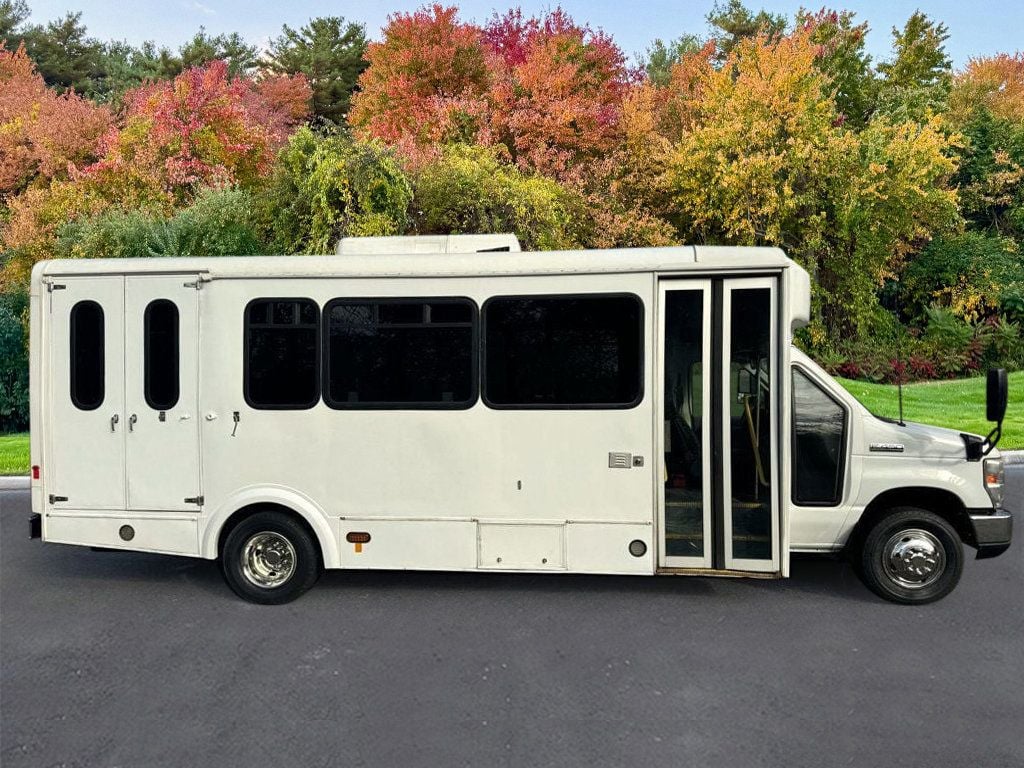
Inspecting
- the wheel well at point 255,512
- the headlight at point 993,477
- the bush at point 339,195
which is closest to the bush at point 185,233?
the bush at point 339,195

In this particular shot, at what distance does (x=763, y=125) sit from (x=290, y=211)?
11914 millimetres

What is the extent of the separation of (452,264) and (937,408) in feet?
53.2

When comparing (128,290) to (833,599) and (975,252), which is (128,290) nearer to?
(833,599)

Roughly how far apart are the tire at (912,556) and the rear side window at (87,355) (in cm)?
628

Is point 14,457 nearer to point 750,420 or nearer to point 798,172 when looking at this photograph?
point 750,420

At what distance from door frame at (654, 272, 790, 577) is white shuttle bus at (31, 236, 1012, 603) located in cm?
2

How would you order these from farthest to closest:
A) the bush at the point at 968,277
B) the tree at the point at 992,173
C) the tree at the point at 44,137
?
the tree at the point at 992,173, the tree at the point at 44,137, the bush at the point at 968,277

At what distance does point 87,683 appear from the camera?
5.52 m

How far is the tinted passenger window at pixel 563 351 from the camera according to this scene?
6.79 metres

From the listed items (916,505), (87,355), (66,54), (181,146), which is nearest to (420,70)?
(181,146)

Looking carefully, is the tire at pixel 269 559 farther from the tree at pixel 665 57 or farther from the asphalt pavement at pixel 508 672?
the tree at pixel 665 57

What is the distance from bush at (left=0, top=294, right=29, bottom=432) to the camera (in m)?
21.3

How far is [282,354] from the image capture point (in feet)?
23.2

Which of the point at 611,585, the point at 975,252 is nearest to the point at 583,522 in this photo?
the point at 611,585
